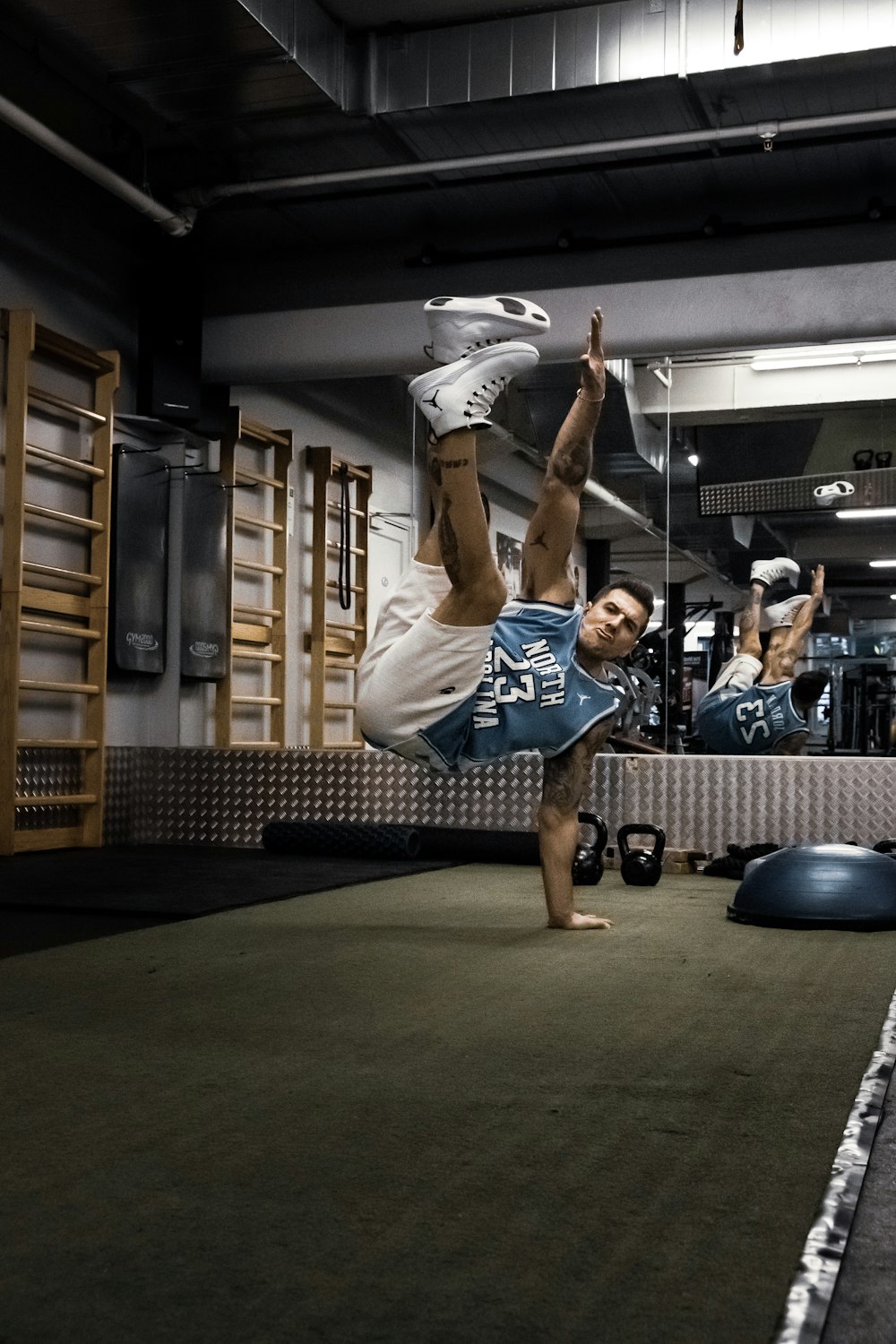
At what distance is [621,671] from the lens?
Result: 690 centimetres

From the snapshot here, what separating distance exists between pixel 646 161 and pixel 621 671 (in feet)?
8.43

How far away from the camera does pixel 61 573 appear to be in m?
6.23

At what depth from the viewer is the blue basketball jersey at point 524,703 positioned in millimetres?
3764

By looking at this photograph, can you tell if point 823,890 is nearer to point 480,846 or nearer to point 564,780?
point 564,780

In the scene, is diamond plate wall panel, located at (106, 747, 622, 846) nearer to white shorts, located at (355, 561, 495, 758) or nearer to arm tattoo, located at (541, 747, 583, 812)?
arm tattoo, located at (541, 747, 583, 812)

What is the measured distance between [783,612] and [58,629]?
11.8 ft

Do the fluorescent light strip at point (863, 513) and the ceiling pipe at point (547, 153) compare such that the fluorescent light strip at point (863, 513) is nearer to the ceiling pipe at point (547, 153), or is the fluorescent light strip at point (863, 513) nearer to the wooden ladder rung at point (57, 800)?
A: the ceiling pipe at point (547, 153)

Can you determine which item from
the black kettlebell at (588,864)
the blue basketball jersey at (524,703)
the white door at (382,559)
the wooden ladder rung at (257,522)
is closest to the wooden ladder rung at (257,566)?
the wooden ladder rung at (257,522)

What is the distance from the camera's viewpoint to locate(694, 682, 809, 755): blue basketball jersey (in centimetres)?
651

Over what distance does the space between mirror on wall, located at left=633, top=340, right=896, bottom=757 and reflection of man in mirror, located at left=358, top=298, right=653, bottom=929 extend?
2.74 metres

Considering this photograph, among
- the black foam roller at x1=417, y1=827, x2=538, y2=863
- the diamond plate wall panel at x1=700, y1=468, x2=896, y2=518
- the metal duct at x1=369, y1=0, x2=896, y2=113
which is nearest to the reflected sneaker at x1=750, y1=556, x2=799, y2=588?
the diamond plate wall panel at x1=700, y1=468, x2=896, y2=518

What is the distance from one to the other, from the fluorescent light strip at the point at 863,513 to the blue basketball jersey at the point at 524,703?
3.32m

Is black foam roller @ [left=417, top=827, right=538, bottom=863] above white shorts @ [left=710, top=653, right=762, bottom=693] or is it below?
below

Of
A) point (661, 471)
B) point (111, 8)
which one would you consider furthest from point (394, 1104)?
point (661, 471)
